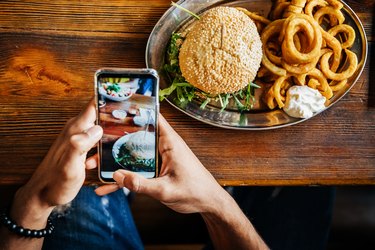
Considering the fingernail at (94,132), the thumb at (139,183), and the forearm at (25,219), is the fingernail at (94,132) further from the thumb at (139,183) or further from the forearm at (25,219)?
the forearm at (25,219)

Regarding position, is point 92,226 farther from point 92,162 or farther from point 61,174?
point 61,174

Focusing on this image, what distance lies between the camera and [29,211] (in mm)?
1726

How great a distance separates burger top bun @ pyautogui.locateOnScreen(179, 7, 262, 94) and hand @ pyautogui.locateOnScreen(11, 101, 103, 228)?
0.42 meters

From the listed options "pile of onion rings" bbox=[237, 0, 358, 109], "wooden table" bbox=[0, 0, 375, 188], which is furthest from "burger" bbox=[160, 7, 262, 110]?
"wooden table" bbox=[0, 0, 375, 188]

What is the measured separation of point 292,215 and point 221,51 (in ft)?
3.13

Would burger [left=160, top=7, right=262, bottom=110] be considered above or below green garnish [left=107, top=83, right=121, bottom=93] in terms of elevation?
above

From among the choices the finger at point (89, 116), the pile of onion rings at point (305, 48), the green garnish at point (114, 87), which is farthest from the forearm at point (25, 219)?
the pile of onion rings at point (305, 48)

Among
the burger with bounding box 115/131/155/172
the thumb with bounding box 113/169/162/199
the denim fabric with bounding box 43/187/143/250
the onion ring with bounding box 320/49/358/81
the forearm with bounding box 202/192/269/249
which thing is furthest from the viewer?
the denim fabric with bounding box 43/187/143/250

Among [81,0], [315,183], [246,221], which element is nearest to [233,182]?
[246,221]

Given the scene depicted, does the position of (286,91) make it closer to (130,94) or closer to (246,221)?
(246,221)

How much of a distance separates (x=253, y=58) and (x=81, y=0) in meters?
0.73

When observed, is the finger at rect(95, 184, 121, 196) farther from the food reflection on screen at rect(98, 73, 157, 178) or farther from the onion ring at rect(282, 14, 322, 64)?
the onion ring at rect(282, 14, 322, 64)

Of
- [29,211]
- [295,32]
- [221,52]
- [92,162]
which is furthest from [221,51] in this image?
[29,211]

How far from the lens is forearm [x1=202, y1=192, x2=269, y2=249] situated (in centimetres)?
181
